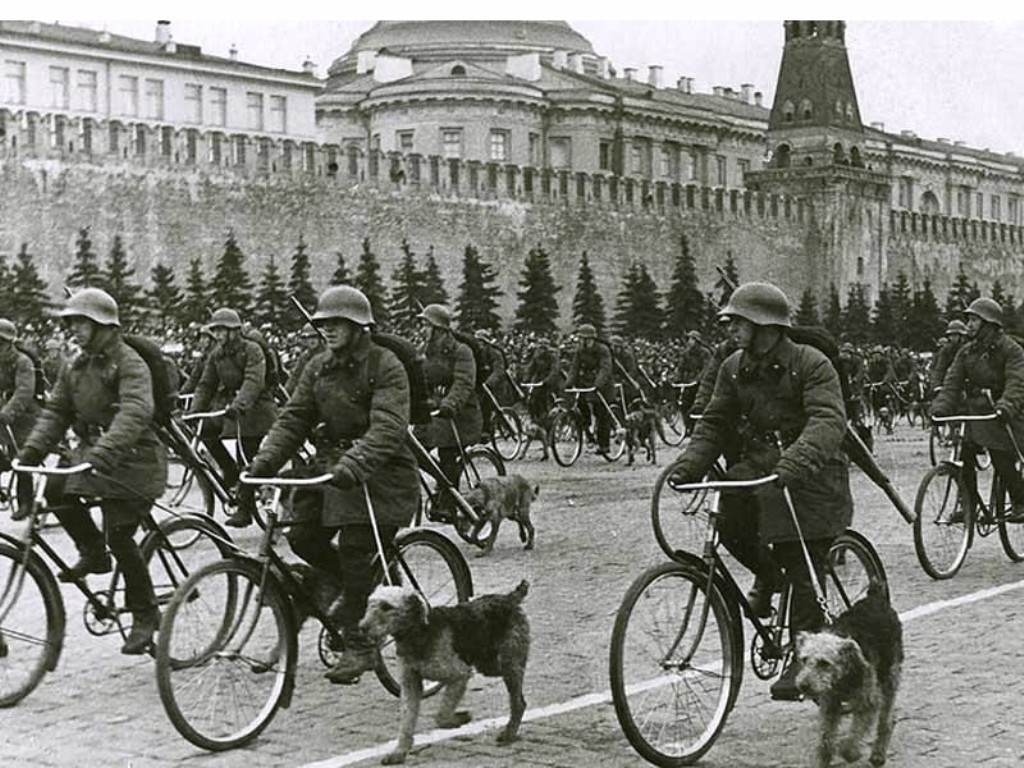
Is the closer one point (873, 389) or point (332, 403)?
point (332, 403)

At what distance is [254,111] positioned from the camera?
64.6 meters

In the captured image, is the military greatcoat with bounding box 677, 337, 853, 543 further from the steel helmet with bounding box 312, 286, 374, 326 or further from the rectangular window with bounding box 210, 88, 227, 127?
the rectangular window with bounding box 210, 88, 227, 127

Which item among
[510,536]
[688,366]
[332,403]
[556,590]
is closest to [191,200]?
[688,366]

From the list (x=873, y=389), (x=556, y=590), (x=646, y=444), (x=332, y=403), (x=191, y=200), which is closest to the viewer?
(x=332, y=403)

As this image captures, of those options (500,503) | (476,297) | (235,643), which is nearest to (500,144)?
(476,297)

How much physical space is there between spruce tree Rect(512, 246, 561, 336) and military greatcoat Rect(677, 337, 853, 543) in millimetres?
38552

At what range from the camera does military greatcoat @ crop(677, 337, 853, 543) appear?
20.7ft

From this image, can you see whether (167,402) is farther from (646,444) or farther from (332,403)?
(646,444)

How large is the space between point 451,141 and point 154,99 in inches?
445

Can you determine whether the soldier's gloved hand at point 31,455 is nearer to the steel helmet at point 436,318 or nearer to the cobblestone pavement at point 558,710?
the cobblestone pavement at point 558,710

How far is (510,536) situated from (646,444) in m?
7.56

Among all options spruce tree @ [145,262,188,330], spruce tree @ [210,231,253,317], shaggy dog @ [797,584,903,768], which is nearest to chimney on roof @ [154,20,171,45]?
spruce tree @ [210,231,253,317]

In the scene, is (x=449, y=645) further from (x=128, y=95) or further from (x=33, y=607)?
(x=128, y=95)

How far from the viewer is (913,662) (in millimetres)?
7582
